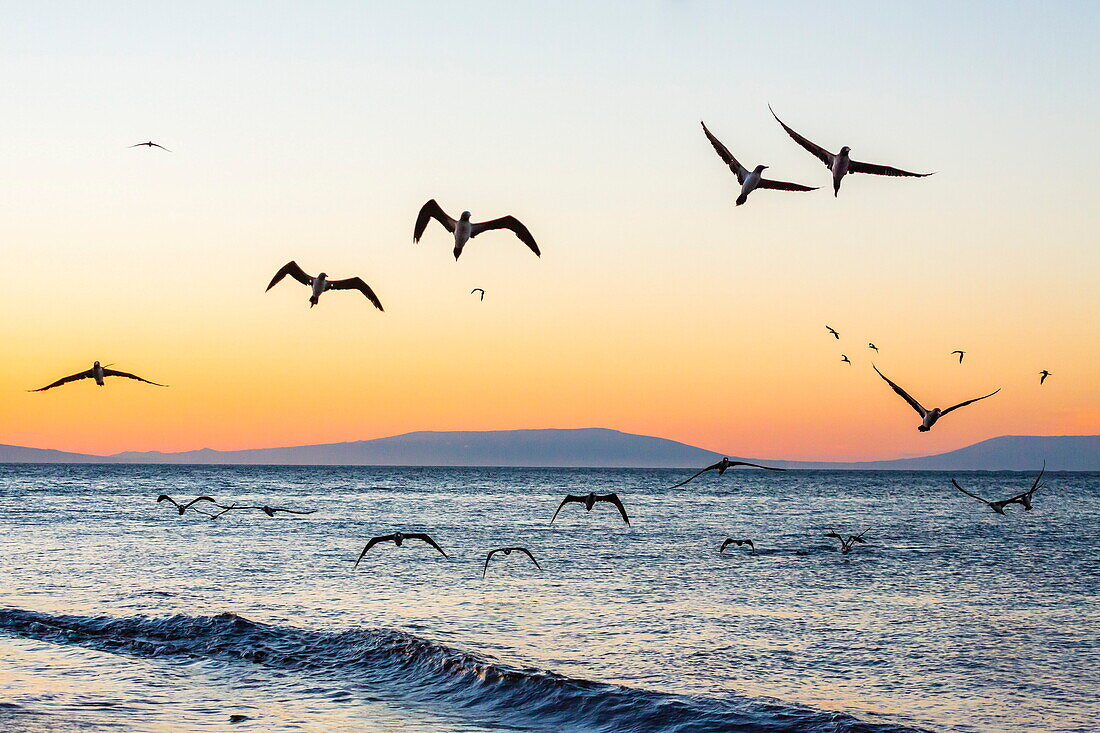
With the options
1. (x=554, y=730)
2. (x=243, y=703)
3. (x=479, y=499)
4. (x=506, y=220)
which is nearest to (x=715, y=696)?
(x=554, y=730)

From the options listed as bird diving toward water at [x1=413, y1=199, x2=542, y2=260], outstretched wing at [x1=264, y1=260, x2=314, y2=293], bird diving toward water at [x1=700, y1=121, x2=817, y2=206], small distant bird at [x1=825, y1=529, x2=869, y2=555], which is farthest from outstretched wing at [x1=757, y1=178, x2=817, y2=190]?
small distant bird at [x1=825, y1=529, x2=869, y2=555]

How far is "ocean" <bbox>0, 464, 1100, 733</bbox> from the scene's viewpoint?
616 inches

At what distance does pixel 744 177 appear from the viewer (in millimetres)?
14320

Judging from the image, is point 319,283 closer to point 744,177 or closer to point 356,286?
point 356,286

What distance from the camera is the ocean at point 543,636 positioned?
1564 cm

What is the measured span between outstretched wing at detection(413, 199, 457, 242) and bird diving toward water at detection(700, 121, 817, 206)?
355 cm

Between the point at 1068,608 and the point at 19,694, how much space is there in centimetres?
2364

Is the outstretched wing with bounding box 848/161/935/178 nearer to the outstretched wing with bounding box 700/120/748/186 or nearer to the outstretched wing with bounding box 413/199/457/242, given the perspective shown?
the outstretched wing with bounding box 700/120/748/186

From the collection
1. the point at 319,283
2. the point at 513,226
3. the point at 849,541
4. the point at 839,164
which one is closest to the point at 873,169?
the point at 839,164

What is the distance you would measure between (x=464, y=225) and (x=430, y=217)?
1.58 feet

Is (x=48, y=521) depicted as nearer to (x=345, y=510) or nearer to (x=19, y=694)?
(x=345, y=510)

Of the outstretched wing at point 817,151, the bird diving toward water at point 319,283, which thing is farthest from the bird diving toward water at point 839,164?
the bird diving toward water at point 319,283

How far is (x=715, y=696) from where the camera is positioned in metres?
16.7

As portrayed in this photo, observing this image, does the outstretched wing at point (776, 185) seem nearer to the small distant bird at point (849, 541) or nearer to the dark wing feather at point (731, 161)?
the dark wing feather at point (731, 161)
